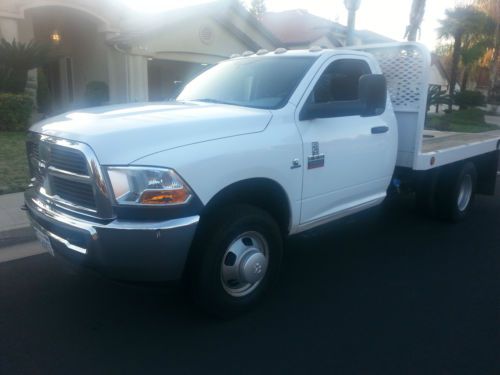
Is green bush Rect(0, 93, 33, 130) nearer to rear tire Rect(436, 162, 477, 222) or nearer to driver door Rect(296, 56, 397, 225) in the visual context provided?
driver door Rect(296, 56, 397, 225)

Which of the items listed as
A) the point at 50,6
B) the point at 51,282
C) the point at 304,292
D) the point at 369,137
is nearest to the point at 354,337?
the point at 304,292

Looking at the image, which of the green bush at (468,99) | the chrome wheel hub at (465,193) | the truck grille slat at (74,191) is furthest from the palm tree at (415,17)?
the truck grille slat at (74,191)

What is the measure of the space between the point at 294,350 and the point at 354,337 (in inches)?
18.9

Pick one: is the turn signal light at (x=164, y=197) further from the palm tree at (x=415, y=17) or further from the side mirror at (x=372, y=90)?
the palm tree at (x=415, y=17)

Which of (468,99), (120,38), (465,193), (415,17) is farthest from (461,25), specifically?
(465,193)

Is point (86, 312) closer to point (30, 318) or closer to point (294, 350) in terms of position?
point (30, 318)

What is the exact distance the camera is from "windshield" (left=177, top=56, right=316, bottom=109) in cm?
420

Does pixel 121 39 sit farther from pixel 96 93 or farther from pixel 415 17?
pixel 415 17

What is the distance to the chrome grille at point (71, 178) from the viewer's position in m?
3.01

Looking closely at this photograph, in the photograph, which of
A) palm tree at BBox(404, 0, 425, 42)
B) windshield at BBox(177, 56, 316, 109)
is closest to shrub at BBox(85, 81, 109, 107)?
windshield at BBox(177, 56, 316, 109)

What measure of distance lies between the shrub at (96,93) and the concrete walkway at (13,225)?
30.8ft

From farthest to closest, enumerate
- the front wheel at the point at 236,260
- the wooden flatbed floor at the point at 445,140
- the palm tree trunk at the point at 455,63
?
the palm tree trunk at the point at 455,63 → the wooden flatbed floor at the point at 445,140 → the front wheel at the point at 236,260

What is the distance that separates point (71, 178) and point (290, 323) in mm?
1899

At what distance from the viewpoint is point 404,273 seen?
4.69m
